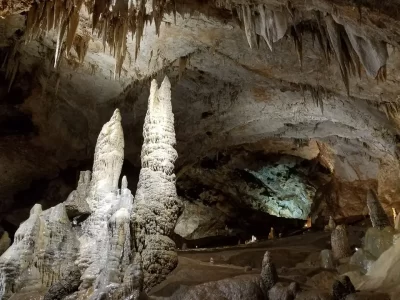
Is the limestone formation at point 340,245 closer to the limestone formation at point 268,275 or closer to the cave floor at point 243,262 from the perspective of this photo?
the cave floor at point 243,262

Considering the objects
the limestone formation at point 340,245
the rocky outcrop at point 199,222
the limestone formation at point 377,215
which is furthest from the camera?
the rocky outcrop at point 199,222

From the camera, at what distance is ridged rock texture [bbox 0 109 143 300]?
7.25m

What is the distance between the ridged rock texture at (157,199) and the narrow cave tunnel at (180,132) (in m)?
0.03

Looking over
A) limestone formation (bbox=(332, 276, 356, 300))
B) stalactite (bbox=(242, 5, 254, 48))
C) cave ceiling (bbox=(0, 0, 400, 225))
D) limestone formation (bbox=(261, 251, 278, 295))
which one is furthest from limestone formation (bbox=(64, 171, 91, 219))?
limestone formation (bbox=(332, 276, 356, 300))

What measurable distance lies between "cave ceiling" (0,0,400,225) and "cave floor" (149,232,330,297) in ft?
13.1

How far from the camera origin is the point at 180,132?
1509cm

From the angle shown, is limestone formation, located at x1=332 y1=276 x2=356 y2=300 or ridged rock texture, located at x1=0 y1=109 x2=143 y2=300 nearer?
limestone formation, located at x1=332 y1=276 x2=356 y2=300

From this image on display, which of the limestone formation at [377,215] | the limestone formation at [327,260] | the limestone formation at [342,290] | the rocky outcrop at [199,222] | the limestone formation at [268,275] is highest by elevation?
the rocky outcrop at [199,222]

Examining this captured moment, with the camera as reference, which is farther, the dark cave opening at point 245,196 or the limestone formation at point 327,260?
the dark cave opening at point 245,196

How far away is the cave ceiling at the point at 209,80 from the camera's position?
7.50 meters

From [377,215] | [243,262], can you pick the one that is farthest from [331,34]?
[243,262]

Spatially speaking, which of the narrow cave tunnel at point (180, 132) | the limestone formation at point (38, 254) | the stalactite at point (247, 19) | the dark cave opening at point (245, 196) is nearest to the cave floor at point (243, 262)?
the narrow cave tunnel at point (180, 132)

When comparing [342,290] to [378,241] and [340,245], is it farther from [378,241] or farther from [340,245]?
[340,245]

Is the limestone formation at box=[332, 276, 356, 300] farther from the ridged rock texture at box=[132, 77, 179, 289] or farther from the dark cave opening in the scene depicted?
the dark cave opening
